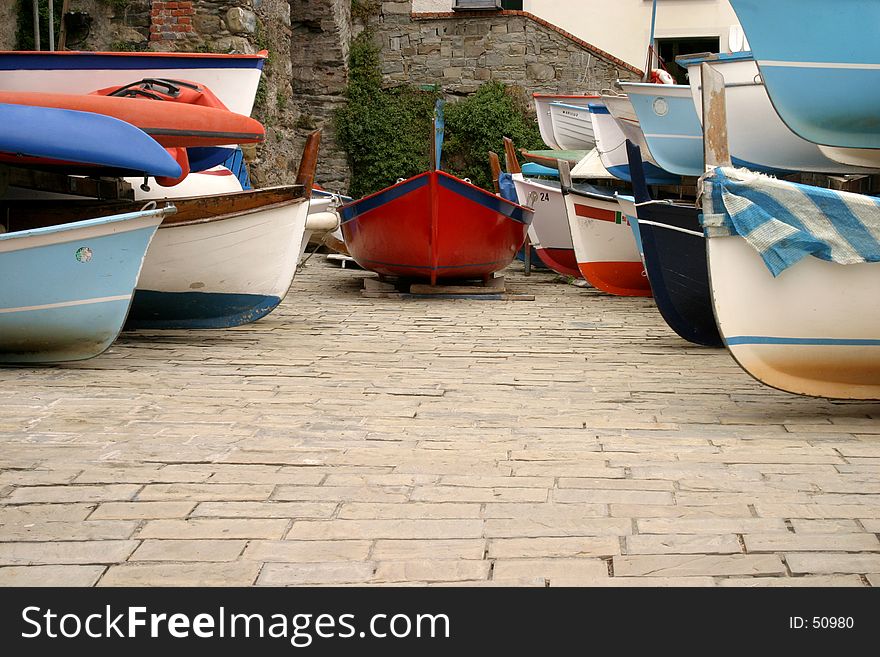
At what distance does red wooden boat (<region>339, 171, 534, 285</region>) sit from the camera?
909 centimetres

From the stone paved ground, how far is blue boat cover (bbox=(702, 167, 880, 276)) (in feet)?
2.04

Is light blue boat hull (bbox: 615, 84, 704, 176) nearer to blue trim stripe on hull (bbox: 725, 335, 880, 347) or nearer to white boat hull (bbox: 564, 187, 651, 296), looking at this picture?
white boat hull (bbox: 564, 187, 651, 296)

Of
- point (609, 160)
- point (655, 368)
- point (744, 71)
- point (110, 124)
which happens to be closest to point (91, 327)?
point (110, 124)

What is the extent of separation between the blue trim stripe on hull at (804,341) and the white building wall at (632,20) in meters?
16.1

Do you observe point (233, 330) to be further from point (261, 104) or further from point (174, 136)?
point (261, 104)

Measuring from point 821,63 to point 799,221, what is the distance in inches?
64.5

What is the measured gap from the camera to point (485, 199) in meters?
9.33

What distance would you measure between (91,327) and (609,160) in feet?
20.5

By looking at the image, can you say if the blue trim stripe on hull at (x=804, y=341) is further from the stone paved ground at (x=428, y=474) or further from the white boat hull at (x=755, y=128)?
the white boat hull at (x=755, y=128)

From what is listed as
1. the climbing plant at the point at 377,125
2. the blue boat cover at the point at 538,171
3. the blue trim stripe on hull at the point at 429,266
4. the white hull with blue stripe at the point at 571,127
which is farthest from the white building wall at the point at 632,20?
the blue trim stripe on hull at the point at 429,266

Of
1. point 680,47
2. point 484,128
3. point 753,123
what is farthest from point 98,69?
point 680,47

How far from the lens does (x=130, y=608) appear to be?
6.97 feet

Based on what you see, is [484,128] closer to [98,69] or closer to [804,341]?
[98,69]

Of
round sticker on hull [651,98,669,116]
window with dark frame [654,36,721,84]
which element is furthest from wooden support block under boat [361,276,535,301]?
window with dark frame [654,36,721,84]
